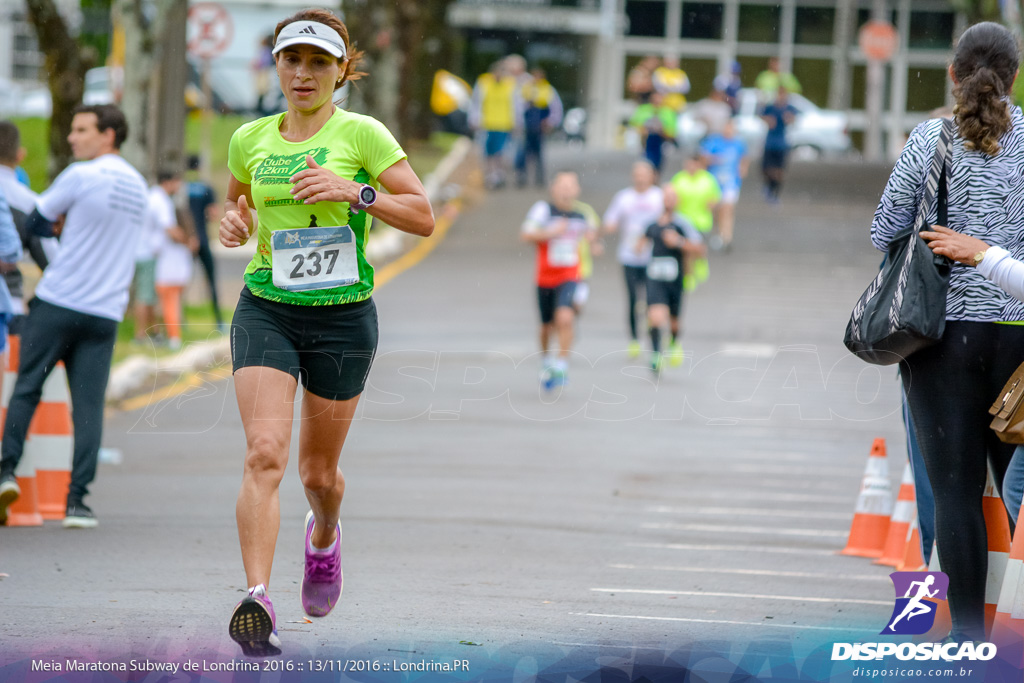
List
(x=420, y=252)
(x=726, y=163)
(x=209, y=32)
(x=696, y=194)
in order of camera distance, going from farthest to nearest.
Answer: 1. (x=420, y=252)
2. (x=726, y=163)
3. (x=209, y=32)
4. (x=696, y=194)

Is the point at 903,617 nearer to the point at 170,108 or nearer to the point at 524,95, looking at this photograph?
the point at 170,108

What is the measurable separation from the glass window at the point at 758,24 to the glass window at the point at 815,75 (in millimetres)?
1287

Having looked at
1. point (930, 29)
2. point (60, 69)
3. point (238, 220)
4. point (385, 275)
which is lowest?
point (238, 220)

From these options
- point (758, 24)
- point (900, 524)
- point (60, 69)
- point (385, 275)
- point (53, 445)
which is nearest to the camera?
point (900, 524)

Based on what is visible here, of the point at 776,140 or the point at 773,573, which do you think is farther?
the point at 776,140

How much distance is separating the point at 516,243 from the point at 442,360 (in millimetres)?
10938

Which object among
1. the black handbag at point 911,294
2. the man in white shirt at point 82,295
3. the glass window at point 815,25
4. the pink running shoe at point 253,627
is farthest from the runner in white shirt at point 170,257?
the glass window at point 815,25

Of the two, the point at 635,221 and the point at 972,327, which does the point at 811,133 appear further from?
the point at 972,327

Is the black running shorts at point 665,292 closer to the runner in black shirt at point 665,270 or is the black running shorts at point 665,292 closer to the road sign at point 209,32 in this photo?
the runner in black shirt at point 665,270

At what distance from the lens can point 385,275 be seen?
75.7 feet

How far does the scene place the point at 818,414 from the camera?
13.8m

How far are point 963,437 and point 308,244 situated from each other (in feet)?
7.14

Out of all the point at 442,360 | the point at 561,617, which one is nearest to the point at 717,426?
the point at 442,360

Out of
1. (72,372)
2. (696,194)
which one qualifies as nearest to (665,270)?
(696,194)
